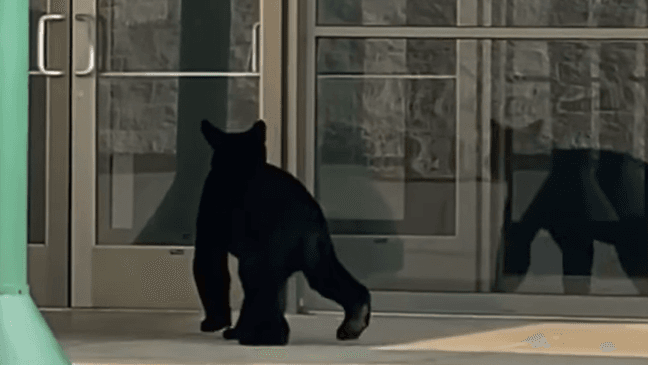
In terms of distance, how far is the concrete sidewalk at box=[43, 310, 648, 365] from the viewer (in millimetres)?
3895

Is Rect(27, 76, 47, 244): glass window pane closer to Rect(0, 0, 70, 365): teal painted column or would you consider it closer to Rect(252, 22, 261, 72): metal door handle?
Rect(252, 22, 261, 72): metal door handle

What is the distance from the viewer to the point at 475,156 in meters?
5.26

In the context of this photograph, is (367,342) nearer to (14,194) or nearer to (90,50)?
(14,194)

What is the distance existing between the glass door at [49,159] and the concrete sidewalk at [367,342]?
0.17m

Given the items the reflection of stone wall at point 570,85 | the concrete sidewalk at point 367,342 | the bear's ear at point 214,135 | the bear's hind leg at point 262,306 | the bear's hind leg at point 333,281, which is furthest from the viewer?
the reflection of stone wall at point 570,85

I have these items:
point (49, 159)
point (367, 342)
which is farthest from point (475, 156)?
point (49, 159)

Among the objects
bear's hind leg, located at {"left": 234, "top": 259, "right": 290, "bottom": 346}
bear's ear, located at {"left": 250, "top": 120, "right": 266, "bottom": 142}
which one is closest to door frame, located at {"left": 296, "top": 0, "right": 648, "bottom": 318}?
bear's ear, located at {"left": 250, "top": 120, "right": 266, "bottom": 142}

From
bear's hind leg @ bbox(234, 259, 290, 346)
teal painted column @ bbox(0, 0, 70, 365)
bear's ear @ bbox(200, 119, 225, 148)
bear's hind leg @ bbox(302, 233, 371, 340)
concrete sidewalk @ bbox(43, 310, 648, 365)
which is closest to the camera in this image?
teal painted column @ bbox(0, 0, 70, 365)

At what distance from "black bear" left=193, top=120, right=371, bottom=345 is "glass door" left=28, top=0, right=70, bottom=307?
111cm

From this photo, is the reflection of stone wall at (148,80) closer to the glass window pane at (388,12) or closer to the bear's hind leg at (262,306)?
the glass window pane at (388,12)

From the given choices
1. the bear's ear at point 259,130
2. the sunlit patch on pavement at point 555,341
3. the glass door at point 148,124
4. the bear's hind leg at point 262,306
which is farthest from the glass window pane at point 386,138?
the bear's hind leg at point 262,306

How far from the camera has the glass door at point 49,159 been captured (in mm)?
5258

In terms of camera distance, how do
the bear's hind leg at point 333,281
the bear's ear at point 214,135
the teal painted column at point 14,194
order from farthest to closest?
the bear's ear at point 214,135
the bear's hind leg at point 333,281
the teal painted column at point 14,194

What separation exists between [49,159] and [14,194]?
7.63 ft
